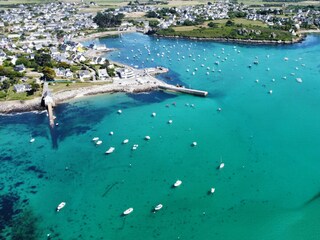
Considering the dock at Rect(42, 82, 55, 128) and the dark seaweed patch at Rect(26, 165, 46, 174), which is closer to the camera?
the dark seaweed patch at Rect(26, 165, 46, 174)

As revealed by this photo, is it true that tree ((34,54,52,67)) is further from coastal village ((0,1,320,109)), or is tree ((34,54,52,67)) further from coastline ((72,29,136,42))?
coastline ((72,29,136,42))

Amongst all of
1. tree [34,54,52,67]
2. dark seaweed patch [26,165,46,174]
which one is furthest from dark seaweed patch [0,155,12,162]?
tree [34,54,52,67]

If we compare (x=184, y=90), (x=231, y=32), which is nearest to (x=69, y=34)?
(x=231, y=32)

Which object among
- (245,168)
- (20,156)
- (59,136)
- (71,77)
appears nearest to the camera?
(245,168)

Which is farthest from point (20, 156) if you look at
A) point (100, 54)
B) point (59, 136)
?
point (100, 54)

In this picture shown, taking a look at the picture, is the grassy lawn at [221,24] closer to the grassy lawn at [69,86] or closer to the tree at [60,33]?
the tree at [60,33]

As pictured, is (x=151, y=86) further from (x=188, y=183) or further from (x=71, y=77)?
(x=188, y=183)
